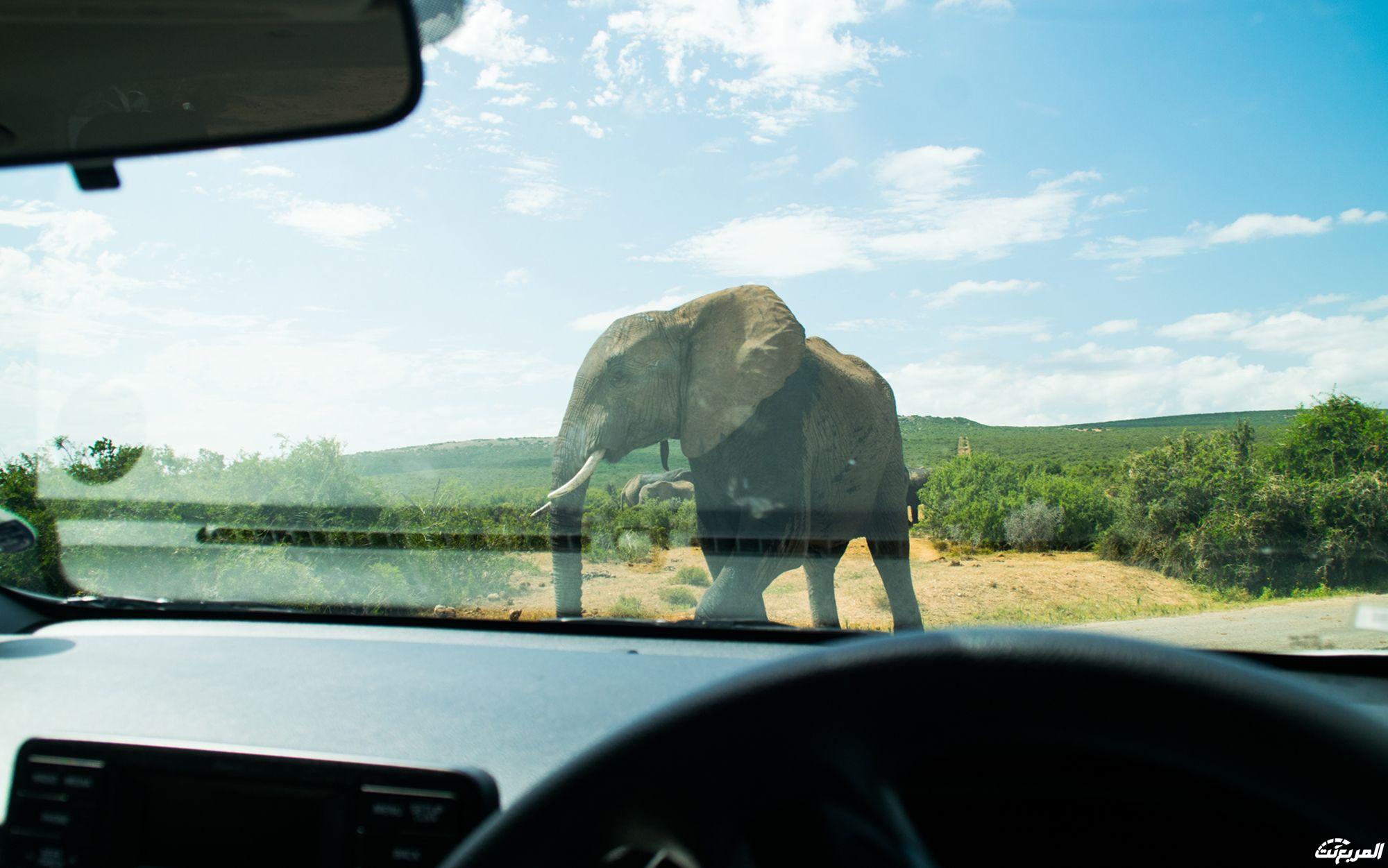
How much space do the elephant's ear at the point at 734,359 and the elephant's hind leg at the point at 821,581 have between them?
4.20 ft

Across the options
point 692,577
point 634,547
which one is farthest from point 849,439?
point 634,547

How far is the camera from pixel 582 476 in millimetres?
7590

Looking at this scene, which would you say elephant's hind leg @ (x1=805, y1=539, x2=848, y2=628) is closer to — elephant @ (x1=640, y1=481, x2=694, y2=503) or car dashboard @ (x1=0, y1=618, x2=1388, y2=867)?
elephant @ (x1=640, y1=481, x2=694, y2=503)

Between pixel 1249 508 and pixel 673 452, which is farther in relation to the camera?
pixel 673 452

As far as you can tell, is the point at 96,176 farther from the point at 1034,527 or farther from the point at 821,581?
the point at 821,581

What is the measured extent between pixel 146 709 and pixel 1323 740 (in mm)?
2692

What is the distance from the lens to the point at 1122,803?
1.11 m

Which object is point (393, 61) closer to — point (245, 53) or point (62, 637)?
point (245, 53)

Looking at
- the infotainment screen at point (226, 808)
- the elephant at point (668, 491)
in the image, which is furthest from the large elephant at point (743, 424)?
the infotainment screen at point (226, 808)

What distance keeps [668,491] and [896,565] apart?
7.26 feet

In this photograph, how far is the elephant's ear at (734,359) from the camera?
863 cm

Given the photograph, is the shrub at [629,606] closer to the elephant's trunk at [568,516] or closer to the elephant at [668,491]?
the elephant's trunk at [568,516]

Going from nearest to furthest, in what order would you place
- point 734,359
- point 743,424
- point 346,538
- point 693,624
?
point 693,624 → point 346,538 → point 743,424 → point 734,359

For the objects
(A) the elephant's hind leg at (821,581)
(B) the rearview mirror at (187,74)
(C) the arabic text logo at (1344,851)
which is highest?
(B) the rearview mirror at (187,74)
